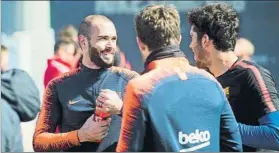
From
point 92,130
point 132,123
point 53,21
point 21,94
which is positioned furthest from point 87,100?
point 53,21

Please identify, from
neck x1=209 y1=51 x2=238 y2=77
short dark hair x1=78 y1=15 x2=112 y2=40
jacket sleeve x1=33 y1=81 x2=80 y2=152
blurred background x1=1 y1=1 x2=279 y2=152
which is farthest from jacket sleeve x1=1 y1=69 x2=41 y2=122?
blurred background x1=1 y1=1 x2=279 y2=152

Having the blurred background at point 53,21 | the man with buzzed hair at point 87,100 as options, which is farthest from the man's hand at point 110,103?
the blurred background at point 53,21

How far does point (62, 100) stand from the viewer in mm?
2354

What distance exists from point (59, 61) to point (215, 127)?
1231mm

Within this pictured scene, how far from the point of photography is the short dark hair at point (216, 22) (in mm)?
2422

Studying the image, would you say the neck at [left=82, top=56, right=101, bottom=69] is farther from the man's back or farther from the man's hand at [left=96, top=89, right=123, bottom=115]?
the man's back

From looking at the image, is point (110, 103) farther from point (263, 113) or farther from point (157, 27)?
point (263, 113)

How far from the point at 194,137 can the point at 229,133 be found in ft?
0.54

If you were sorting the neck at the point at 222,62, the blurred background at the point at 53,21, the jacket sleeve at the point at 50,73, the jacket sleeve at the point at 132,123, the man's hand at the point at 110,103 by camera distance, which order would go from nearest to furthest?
the jacket sleeve at the point at 132,123 < the man's hand at the point at 110,103 < the neck at the point at 222,62 < the jacket sleeve at the point at 50,73 < the blurred background at the point at 53,21

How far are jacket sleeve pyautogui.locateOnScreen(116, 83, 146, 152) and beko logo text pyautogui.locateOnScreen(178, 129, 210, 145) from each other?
13 centimetres

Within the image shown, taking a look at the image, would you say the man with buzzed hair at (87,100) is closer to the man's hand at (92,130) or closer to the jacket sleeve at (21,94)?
the man's hand at (92,130)

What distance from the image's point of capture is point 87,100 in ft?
7.66

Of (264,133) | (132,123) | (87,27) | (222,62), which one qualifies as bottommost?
(264,133)

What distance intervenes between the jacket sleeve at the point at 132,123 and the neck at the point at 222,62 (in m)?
0.57
